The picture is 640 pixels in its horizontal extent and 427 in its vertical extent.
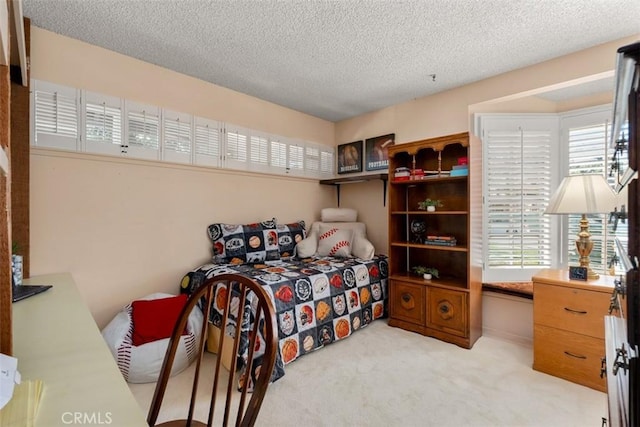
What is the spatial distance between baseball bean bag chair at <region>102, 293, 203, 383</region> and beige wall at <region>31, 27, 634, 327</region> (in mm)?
361

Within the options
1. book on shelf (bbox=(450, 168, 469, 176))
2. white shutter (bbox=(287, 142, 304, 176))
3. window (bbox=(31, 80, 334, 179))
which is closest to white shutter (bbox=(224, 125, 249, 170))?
window (bbox=(31, 80, 334, 179))

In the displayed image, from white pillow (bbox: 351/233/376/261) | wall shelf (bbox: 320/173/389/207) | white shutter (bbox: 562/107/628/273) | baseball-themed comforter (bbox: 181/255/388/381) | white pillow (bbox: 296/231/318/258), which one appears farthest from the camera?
wall shelf (bbox: 320/173/389/207)

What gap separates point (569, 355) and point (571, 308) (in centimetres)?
32

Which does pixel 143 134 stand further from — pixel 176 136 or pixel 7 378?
pixel 7 378

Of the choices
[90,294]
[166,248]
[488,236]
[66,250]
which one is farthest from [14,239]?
[488,236]

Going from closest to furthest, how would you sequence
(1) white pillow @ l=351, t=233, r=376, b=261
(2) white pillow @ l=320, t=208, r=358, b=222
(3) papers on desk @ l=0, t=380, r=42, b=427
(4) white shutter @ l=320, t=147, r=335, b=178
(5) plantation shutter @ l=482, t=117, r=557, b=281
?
(3) papers on desk @ l=0, t=380, r=42, b=427, (5) plantation shutter @ l=482, t=117, r=557, b=281, (1) white pillow @ l=351, t=233, r=376, b=261, (2) white pillow @ l=320, t=208, r=358, b=222, (4) white shutter @ l=320, t=147, r=335, b=178

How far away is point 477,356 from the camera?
2355mm

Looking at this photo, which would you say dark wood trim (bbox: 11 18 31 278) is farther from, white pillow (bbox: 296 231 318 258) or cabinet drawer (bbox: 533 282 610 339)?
cabinet drawer (bbox: 533 282 610 339)

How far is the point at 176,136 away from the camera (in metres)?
2.67

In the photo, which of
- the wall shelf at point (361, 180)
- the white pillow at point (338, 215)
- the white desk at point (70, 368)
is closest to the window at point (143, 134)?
the wall shelf at point (361, 180)

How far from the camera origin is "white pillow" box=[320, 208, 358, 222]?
371 centimetres

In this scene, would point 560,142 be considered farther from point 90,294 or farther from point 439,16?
point 90,294

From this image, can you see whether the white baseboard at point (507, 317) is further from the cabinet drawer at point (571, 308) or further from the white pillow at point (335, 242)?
the white pillow at point (335, 242)

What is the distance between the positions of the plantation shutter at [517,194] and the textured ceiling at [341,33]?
594 millimetres
